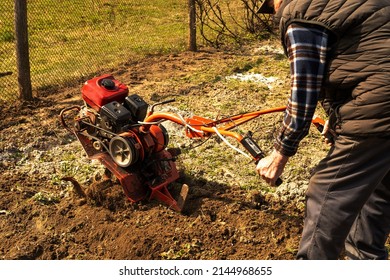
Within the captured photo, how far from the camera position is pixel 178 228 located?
385 centimetres

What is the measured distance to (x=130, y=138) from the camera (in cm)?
378

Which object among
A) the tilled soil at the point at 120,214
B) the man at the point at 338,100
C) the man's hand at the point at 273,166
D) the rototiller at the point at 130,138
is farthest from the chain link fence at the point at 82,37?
the man at the point at 338,100

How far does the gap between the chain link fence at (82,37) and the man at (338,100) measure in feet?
15.8

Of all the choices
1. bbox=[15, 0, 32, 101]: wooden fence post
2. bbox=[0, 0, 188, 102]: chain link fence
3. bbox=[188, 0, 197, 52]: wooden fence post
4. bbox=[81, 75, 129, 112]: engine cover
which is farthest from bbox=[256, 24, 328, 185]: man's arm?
bbox=[188, 0, 197, 52]: wooden fence post

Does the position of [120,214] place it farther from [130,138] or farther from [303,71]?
[303,71]

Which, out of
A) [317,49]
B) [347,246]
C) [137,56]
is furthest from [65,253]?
[137,56]

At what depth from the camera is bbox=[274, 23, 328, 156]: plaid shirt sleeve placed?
7.57 ft

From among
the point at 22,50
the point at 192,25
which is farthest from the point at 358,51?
the point at 192,25

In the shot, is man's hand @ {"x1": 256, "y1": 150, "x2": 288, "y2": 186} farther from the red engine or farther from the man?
the red engine

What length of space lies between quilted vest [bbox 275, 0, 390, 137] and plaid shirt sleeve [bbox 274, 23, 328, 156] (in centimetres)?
6

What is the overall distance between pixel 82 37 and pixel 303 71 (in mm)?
7314

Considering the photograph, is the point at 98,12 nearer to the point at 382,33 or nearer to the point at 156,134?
the point at 156,134
